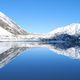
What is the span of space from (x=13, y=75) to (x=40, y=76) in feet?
6.92

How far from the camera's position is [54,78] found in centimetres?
2142

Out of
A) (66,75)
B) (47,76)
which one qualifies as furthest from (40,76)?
(66,75)

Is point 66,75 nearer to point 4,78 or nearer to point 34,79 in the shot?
point 34,79

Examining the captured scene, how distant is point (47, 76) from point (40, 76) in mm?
515

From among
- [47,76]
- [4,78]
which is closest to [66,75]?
→ [47,76]

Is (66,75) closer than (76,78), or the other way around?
(76,78)

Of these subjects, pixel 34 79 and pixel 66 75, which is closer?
pixel 34 79

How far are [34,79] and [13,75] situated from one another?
245 centimetres

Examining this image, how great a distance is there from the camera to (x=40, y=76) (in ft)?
73.2

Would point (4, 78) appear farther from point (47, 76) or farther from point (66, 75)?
point (66, 75)

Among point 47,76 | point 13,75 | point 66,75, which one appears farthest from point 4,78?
point 66,75

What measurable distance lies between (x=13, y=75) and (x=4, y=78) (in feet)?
4.91

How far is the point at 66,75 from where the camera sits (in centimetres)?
2270

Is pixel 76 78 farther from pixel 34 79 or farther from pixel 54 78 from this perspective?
pixel 34 79
